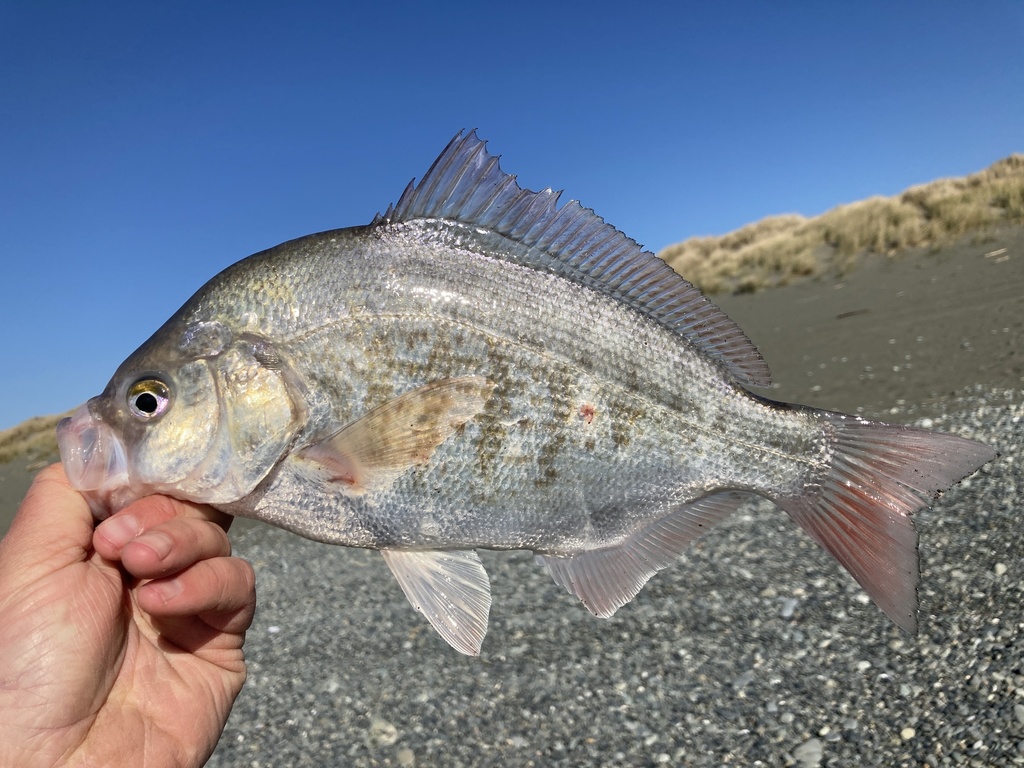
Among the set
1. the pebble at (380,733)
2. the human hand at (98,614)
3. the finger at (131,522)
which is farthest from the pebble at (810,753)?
the finger at (131,522)

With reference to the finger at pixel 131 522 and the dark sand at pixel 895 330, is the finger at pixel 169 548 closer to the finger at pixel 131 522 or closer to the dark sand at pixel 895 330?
the finger at pixel 131 522

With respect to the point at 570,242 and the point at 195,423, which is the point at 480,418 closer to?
the point at 570,242

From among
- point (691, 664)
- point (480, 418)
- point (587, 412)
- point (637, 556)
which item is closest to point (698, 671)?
point (691, 664)

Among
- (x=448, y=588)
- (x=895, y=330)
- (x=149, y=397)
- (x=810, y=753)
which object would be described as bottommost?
(x=810, y=753)

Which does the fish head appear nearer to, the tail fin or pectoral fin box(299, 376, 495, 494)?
pectoral fin box(299, 376, 495, 494)

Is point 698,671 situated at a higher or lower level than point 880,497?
lower

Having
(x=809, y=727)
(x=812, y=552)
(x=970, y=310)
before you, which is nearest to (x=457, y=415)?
(x=809, y=727)

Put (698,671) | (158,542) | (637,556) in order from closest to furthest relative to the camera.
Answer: (158,542) → (637,556) → (698,671)
